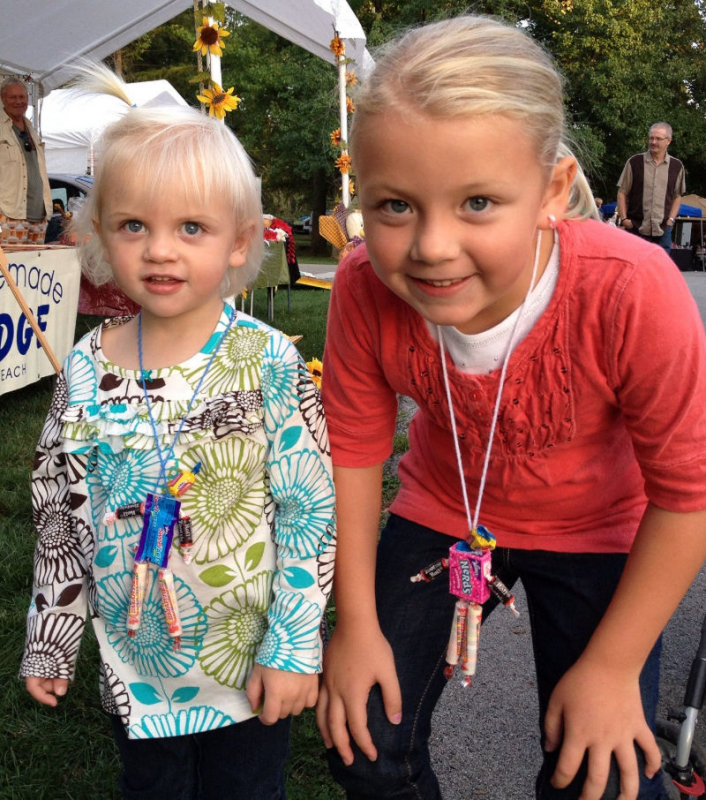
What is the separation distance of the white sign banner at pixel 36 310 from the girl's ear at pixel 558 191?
160 inches

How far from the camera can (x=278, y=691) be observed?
136 cm

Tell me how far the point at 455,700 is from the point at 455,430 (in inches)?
41.2

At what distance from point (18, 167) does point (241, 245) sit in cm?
659

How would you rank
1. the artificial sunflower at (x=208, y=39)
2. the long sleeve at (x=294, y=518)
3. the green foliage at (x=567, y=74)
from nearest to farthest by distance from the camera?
the long sleeve at (x=294, y=518) → the artificial sunflower at (x=208, y=39) → the green foliage at (x=567, y=74)

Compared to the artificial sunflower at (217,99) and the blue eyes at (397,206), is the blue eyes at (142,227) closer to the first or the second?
the blue eyes at (397,206)

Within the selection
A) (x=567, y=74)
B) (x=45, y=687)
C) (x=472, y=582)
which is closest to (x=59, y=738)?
(x=45, y=687)

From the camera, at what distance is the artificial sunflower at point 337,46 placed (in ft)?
21.0

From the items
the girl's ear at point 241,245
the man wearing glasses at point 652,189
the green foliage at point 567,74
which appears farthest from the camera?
the green foliage at point 567,74

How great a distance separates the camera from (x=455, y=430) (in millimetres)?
1503

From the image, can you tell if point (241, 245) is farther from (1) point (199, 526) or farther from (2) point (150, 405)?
(1) point (199, 526)

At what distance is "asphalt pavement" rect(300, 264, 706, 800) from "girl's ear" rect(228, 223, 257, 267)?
4.28ft

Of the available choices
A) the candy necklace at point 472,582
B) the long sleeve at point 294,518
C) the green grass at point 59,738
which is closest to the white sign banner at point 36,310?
the green grass at point 59,738

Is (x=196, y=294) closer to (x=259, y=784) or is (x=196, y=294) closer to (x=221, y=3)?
(x=259, y=784)

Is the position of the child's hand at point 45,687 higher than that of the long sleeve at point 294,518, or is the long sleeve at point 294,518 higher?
the long sleeve at point 294,518
